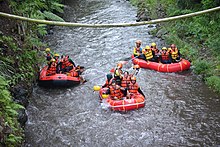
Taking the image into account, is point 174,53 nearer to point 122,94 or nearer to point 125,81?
point 125,81

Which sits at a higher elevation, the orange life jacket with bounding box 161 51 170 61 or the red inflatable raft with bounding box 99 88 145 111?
the orange life jacket with bounding box 161 51 170 61

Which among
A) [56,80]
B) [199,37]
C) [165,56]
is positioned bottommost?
[56,80]

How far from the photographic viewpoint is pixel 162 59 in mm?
12992

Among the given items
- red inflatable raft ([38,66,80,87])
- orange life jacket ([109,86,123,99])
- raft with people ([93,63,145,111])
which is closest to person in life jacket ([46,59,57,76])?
red inflatable raft ([38,66,80,87])

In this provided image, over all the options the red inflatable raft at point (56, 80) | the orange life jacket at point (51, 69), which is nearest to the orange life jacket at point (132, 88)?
the red inflatable raft at point (56, 80)

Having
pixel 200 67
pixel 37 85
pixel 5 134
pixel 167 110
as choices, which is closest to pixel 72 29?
pixel 37 85

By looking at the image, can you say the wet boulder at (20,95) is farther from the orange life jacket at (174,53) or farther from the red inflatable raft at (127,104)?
the orange life jacket at (174,53)

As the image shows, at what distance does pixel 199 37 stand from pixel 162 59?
256 cm

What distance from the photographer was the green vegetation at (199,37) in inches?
464

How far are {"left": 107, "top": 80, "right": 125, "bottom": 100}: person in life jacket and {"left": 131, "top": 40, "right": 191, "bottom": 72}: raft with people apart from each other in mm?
3127

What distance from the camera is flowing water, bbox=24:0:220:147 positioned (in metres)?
8.35

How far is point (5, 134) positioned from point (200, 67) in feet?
27.6

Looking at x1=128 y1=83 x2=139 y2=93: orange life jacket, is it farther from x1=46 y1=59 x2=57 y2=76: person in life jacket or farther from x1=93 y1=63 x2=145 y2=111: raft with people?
x1=46 y1=59 x2=57 y2=76: person in life jacket

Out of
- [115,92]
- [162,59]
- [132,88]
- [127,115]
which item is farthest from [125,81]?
[162,59]
